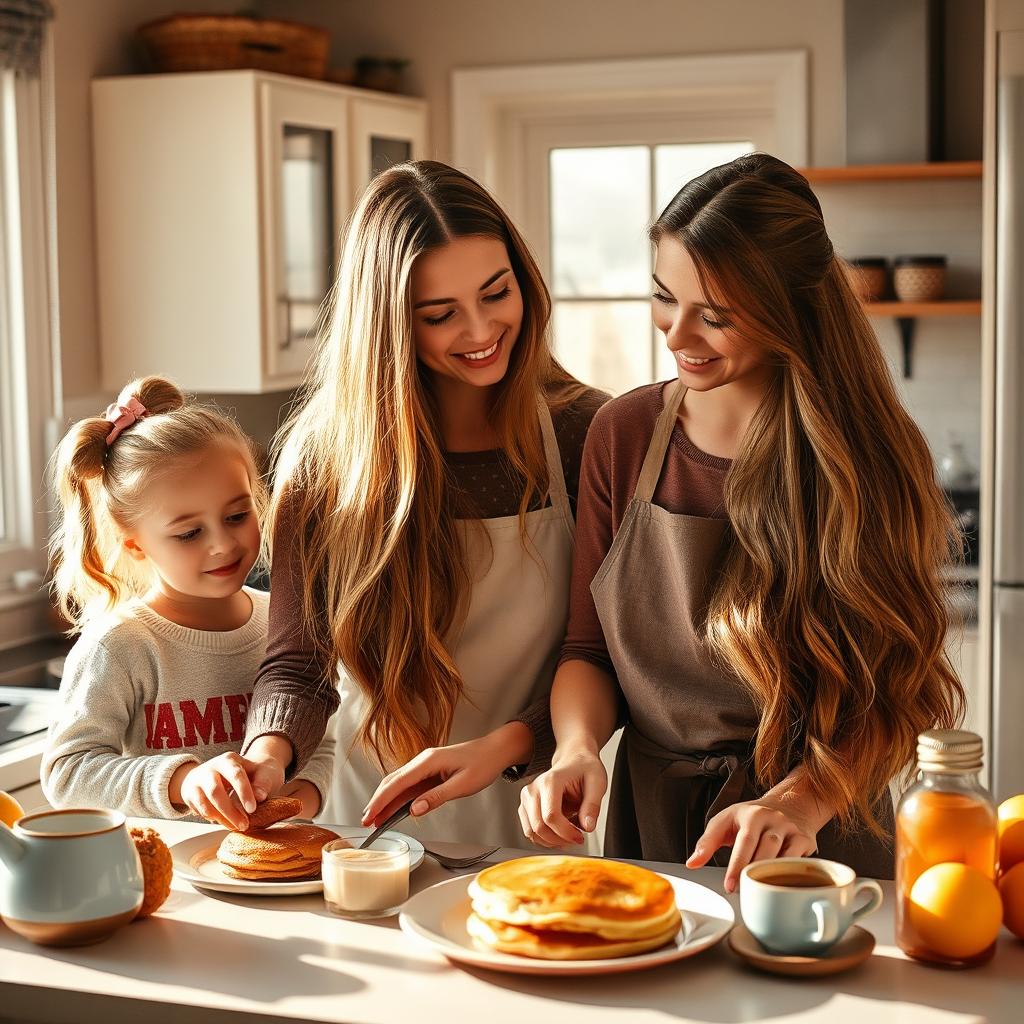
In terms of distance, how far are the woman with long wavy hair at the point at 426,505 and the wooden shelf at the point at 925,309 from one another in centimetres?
208

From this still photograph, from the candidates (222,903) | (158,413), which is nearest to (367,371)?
(158,413)

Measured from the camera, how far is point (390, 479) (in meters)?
1.66

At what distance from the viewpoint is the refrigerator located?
117 inches

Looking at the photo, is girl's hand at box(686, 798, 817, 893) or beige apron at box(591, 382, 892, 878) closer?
girl's hand at box(686, 798, 817, 893)

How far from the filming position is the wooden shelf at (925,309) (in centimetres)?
360

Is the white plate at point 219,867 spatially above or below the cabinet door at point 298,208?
below

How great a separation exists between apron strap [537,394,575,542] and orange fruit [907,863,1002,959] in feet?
2.42

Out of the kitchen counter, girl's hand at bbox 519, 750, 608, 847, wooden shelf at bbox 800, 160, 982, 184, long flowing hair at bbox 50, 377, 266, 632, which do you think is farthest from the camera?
wooden shelf at bbox 800, 160, 982, 184

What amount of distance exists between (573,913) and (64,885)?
408mm

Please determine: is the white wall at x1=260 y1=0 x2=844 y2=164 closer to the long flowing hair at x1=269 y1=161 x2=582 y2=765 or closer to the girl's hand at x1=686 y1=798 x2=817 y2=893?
the long flowing hair at x1=269 y1=161 x2=582 y2=765

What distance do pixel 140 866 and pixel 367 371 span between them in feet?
2.18

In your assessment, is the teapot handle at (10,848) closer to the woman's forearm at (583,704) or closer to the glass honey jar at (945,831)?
the woman's forearm at (583,704)

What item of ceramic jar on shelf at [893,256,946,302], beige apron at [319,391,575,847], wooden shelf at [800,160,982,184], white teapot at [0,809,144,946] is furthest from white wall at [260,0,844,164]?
white teapot at [0,809,144,946]

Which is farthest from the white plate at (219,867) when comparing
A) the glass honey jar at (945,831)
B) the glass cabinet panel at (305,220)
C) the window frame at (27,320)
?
the glass cabinet panel at (305,220)
